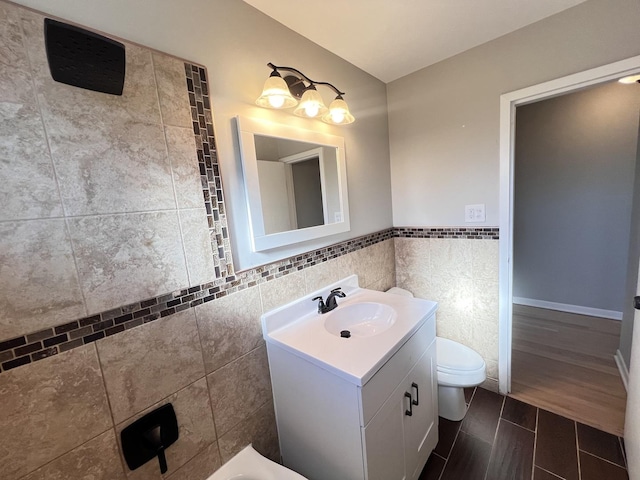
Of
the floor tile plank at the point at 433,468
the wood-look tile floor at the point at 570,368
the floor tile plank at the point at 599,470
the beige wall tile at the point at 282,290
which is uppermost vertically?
the beige wall tile at the point at 282,290

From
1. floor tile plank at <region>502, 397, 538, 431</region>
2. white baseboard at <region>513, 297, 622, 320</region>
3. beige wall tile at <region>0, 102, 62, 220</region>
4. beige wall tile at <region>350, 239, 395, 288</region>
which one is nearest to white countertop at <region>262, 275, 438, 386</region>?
beige wall tile at <region>350, 239, 395, 288</region>

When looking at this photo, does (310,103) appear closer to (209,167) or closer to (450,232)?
(209,167)

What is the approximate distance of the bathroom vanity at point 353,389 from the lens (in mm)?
928

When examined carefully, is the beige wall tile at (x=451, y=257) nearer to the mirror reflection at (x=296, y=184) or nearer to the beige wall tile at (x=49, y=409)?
the mirror reflection at (x=296, y=184)

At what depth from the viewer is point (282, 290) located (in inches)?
49.6

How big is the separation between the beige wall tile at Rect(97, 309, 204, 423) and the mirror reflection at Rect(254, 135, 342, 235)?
53cm

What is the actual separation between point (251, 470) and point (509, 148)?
2.07 metres

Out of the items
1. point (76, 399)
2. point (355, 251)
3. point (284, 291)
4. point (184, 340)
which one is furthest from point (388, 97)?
point (76, 399)

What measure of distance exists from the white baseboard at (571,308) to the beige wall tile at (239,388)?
3217 millimetres

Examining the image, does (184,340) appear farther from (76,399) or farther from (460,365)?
(460,365)

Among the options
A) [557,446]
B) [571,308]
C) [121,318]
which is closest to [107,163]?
[121,318]

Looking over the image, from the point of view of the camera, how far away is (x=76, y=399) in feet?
2.41

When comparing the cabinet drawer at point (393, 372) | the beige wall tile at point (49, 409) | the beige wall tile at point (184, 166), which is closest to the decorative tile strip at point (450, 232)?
the cabinet drawer at point (393, 372)

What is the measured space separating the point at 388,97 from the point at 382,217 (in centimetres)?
90
